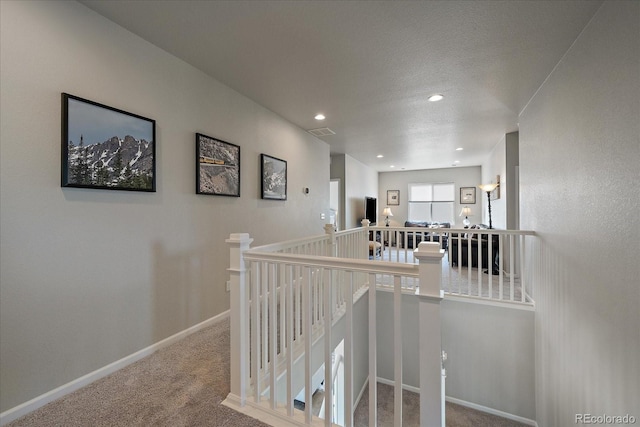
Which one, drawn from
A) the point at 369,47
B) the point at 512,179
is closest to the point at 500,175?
the point at 512,179

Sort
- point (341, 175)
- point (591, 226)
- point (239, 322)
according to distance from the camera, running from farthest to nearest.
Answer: point (341, 175) < point (591, 226) < point (239, 322)

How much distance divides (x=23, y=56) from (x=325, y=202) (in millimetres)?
4112

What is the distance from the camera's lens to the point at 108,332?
1879 mm

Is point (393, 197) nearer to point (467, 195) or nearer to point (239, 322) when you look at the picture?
point (467, 195)

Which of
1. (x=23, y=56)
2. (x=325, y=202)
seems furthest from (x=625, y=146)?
(x=325, y=202)

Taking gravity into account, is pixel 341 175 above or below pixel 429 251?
above

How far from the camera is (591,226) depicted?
6.18ft

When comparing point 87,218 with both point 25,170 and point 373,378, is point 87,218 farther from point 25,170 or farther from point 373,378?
point 373,378

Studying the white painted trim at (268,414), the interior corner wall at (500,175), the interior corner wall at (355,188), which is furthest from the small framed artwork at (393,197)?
the white painted trim at (268,414)

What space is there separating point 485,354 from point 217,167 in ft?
12.3

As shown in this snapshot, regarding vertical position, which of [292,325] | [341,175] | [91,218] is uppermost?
[341,175]

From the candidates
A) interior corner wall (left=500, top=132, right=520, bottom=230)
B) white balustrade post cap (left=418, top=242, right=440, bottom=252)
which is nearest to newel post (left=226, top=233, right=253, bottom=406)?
white balustrade post cap (left=418, top=242, right=440, bottom=252)

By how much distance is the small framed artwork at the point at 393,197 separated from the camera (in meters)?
9.80

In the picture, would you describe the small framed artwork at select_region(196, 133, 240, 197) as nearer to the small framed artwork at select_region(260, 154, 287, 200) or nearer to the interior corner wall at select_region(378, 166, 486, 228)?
the small framed artwork at select_region(260, 154, 287, 200)
